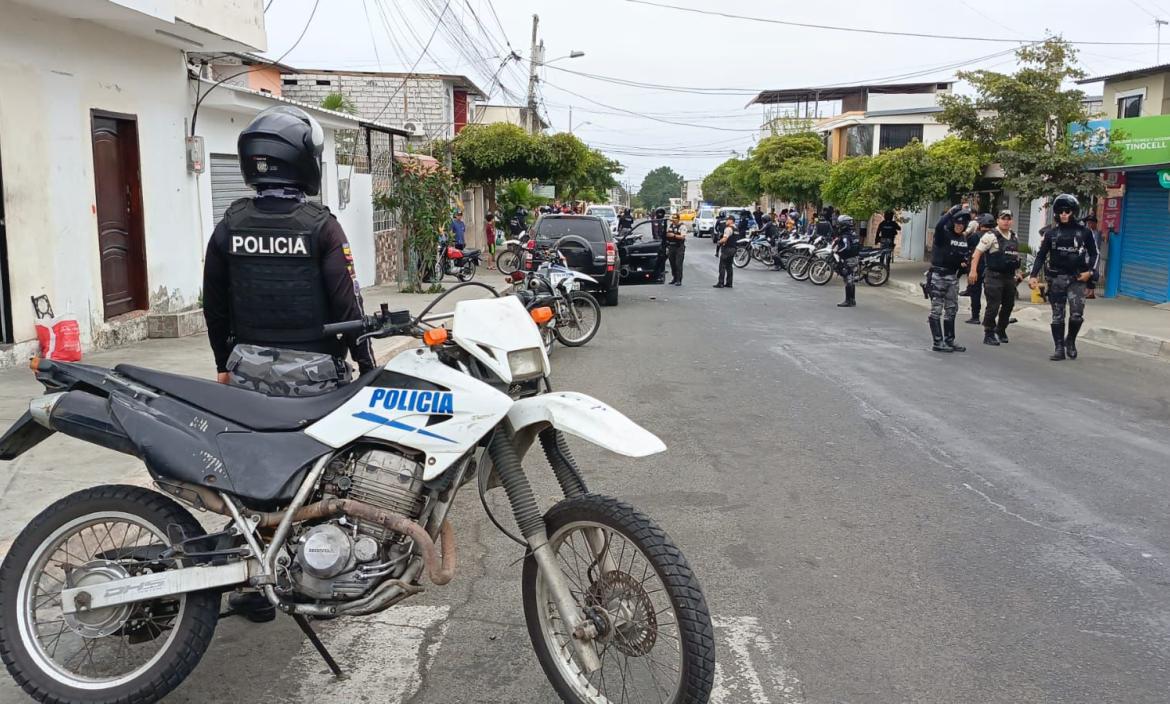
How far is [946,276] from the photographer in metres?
12.5

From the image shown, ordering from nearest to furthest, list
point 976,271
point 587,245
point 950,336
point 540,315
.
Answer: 1. point 540,315
2. point 950,336
3. point 976,271
4. point 587,245

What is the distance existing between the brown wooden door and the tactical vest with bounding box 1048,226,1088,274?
10914mm

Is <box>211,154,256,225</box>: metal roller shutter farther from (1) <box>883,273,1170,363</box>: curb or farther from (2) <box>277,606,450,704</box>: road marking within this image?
(1) <box>883,273,1170,363</box>: curb

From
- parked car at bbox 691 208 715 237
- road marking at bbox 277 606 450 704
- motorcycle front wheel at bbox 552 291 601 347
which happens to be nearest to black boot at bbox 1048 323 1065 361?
motorcycle front wheel at bbox 552 291 601 347

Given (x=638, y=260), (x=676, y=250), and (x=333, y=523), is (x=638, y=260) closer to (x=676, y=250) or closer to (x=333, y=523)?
(x=676, y=250)

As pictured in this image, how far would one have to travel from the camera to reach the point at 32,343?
9805 mm

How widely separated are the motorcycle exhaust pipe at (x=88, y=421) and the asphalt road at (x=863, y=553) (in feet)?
3.21

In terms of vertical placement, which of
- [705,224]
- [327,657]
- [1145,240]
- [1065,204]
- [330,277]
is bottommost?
[705,224]

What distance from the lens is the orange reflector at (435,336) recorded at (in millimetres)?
3225

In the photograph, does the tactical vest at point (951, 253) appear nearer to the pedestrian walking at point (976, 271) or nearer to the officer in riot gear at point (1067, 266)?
the pedestrian walking at point (976, 271)

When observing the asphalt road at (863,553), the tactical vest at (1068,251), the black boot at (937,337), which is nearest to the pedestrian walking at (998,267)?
the tactical vest at (1068,251)

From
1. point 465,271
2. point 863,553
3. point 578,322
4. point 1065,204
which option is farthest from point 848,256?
point 863,553

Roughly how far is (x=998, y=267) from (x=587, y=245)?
21.3 feet

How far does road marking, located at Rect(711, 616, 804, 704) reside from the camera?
3562mm
